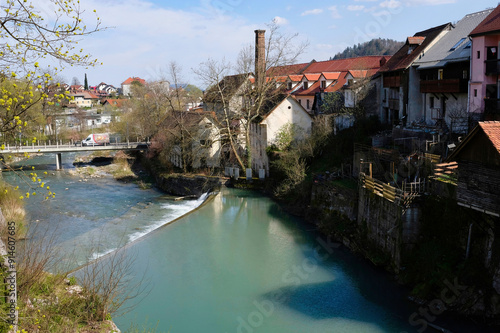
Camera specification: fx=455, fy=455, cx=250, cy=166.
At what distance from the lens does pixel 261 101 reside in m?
30.2

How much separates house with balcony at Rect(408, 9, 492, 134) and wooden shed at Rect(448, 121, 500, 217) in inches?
293

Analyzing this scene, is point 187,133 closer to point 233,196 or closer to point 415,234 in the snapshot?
point 233,196

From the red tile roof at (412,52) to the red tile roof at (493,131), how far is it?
1497cm

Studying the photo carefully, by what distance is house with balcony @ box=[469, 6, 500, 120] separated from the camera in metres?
19.1

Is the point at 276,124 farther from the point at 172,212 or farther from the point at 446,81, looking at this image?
the point at 446,81

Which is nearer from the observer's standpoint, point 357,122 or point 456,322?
point 456,322

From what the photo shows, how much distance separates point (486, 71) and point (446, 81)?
9.28ft

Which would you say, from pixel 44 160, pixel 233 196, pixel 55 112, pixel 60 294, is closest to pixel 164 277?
pixel 60 294

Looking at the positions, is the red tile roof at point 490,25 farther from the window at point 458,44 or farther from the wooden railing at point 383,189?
the wooden railing at point 383,189

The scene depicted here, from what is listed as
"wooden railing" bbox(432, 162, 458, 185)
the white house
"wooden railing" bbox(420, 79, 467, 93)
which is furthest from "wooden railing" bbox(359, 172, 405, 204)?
the white house

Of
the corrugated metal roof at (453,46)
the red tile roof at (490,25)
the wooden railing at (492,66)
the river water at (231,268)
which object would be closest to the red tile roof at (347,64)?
the corrugated metal roof at (453,46)

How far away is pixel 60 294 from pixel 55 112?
49.1 metres

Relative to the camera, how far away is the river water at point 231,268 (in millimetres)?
13258

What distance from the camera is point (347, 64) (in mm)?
46781
